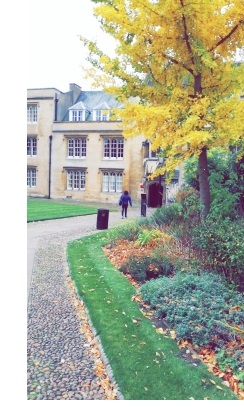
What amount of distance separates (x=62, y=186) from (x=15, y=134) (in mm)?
28471

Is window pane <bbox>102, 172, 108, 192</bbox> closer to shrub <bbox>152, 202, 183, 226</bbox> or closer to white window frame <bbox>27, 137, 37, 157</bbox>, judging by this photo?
white window frame <bbox>27, 137, 37, 157</bbox>

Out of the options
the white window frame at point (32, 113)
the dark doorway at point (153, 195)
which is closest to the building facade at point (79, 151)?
the white window frame at point (32, 113)

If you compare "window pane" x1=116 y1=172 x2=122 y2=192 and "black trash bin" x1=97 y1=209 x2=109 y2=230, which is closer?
"black trash bin" x1=97 y1=209 x2=109 y2=230

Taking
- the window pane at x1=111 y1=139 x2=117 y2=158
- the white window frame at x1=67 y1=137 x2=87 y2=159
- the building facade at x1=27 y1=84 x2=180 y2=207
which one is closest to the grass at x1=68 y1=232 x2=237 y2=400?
the building facade at x1=27 y1=84 x2=180 y2=207

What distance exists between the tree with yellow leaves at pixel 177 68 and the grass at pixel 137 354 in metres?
3.64

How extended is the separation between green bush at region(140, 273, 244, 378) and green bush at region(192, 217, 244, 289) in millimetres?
260

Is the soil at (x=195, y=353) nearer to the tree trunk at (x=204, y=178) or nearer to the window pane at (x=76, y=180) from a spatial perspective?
the tree trunk at (x=204, y=178)

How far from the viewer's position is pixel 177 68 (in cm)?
942

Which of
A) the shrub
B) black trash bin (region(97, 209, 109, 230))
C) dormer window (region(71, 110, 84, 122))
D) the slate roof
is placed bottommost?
black trash bin (region(97, 209, 109, 230))

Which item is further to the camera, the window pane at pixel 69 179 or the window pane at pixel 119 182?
the window pane at pixel 69 179

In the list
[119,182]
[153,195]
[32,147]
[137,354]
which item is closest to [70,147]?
[32,147]

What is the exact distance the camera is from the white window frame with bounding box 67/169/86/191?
106 ft

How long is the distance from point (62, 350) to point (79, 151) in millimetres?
28782

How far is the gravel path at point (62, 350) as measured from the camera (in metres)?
3.95
